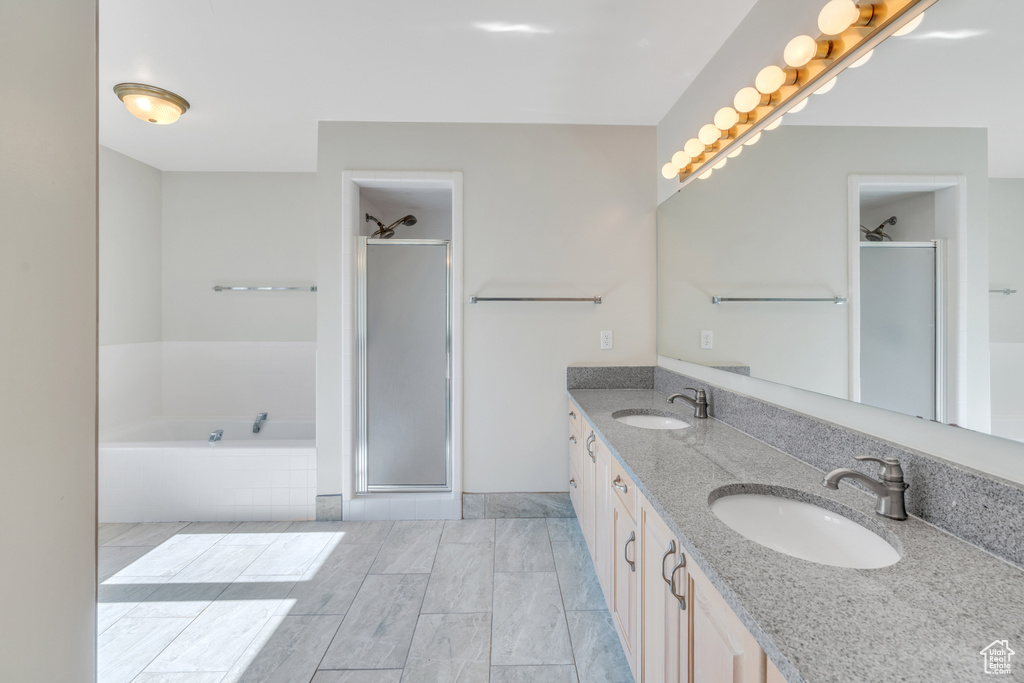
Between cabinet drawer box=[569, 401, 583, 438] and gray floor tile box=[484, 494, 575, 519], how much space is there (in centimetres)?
50

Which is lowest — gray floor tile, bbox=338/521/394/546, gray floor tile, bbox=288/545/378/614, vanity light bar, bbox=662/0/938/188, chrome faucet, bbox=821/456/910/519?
gray floor tile, bbox=288/545/378/614

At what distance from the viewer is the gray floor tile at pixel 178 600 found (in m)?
1.91

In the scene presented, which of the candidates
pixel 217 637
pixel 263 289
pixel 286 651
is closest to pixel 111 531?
pixel 217 637

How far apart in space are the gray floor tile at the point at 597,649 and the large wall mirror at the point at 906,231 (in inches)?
45.9

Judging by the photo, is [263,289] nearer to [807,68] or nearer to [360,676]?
[360,676]

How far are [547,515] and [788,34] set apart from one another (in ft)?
8.49

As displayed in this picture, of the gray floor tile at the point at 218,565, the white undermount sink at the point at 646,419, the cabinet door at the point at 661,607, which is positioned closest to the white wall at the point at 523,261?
the gray floor tile at the point at 218,565

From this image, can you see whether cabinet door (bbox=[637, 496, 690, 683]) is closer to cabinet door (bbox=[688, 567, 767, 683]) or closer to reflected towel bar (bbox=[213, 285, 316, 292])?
cabinet door (bbox=[688, 567, 767, 683])

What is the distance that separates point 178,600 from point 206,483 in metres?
0.91

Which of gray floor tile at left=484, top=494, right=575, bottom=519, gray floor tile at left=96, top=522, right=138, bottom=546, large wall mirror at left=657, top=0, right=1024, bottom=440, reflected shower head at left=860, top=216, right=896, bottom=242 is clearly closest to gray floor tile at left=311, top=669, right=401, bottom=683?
gray floor tile at left=484, top=494, right=575, bottom=519

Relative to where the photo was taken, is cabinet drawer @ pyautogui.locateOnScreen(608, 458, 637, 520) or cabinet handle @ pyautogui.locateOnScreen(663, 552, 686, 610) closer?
cabinet handle @ pyautogui.locateOnScreen(663, 552, 686, 610)

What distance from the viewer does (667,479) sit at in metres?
1.21

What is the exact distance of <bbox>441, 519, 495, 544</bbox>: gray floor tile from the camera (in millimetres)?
2535

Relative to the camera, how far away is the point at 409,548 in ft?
8.01
